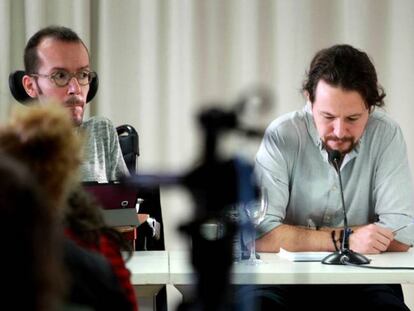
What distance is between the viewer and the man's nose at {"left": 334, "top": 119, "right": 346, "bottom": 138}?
2535mm

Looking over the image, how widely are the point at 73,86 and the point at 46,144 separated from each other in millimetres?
1638

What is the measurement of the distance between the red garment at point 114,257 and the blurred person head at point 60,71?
1362mm

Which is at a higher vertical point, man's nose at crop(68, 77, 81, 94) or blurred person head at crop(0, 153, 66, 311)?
man's nose at crop(68, 77, 81, 94)

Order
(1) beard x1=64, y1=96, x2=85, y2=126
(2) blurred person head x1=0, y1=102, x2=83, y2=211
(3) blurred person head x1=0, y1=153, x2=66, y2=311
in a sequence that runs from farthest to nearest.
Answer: (1) beard x1=64, y1=96, x2=85, y2=126
(2) blurred person head x1=0, y1=102, x2=83, y2=211
(3) blurred person head x1=0, y1=153, x2=66, y2=311

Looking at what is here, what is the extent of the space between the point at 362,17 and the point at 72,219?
9.74ft

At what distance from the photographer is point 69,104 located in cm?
248

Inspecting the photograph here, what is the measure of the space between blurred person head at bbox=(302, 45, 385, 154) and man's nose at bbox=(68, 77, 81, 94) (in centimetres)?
86

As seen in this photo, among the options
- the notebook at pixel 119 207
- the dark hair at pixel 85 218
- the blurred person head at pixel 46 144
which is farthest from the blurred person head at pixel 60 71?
the blurred person head at pixel 46 144

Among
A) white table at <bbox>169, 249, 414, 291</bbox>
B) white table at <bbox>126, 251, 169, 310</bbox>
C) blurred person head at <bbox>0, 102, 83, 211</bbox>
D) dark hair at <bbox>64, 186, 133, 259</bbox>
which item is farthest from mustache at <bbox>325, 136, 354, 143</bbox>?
blurred person head at <bbox>0, 102, 83, 211</bbox>

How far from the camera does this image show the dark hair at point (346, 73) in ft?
8.38

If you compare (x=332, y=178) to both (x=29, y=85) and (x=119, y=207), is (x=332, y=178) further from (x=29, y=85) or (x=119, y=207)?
(x=29, y=85)

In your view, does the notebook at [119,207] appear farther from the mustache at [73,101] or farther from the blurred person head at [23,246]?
the blurred person head at [23,246]

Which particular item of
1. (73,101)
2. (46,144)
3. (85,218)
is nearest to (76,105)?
(73,101)

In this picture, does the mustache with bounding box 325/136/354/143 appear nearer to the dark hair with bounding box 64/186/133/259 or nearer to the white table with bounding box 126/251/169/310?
the white table with bounding box 126/251/169/310
